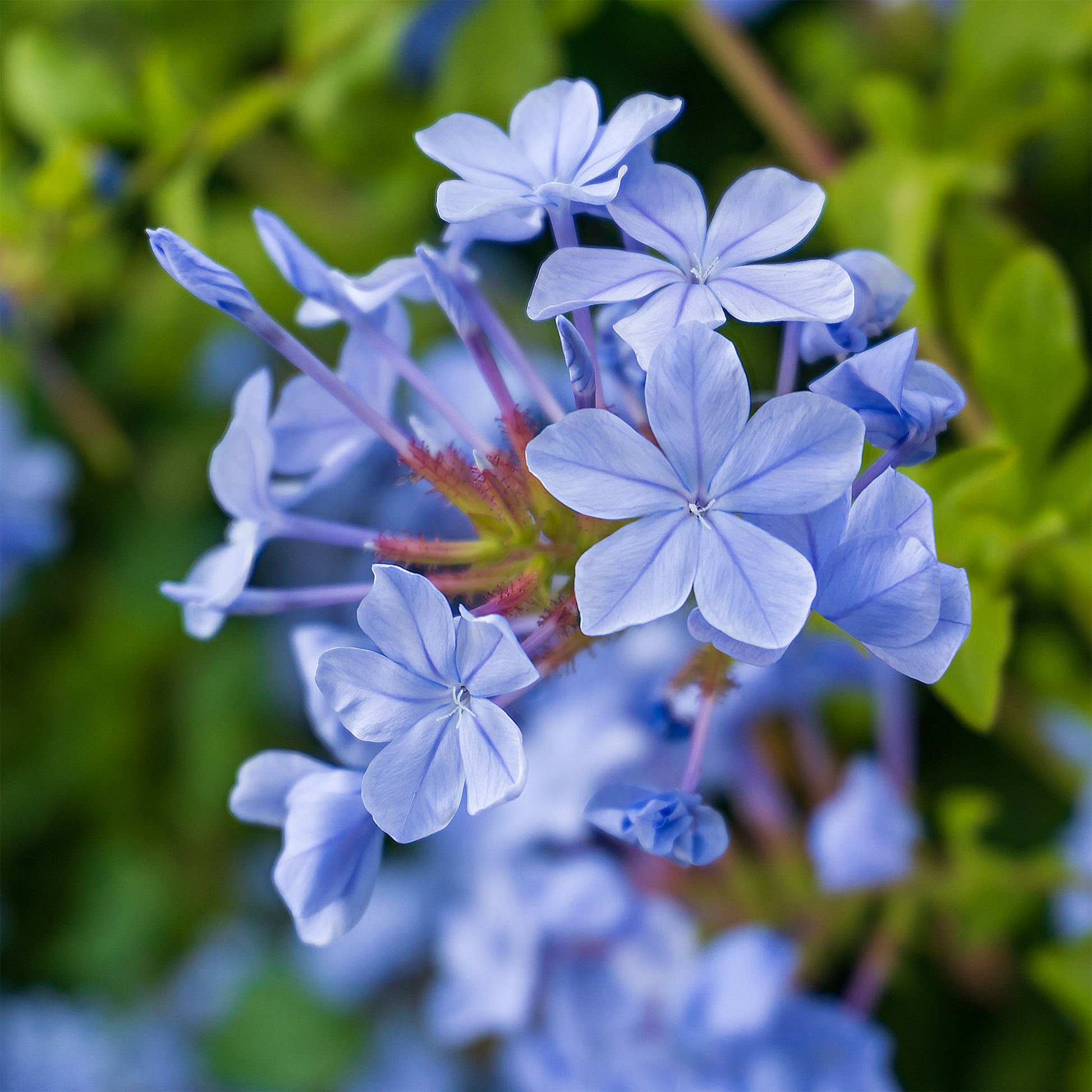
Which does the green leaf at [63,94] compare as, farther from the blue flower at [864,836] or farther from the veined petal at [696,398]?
the blue flower at [864,836]

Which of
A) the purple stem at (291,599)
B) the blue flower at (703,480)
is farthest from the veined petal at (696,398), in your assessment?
the purple stem at (291,599)

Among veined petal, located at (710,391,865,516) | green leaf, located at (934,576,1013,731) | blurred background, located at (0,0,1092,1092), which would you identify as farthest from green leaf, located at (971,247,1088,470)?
veined petal, located at (710,391,865,516)

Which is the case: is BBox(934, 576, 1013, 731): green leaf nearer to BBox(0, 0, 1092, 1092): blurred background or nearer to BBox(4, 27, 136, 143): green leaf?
BBox(0, 0, 1092, 1092): blurred background

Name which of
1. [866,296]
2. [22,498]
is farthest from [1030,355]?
[22,498]

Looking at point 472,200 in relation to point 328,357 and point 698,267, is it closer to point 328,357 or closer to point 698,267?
point 698,267

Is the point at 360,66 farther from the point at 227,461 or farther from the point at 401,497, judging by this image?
the point at 227,461

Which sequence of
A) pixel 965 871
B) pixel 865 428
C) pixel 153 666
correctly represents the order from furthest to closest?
pixel 153 666 < pixel 965 871 < pixel 865 428

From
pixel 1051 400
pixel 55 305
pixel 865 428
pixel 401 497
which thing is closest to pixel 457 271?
pixel 865 428
